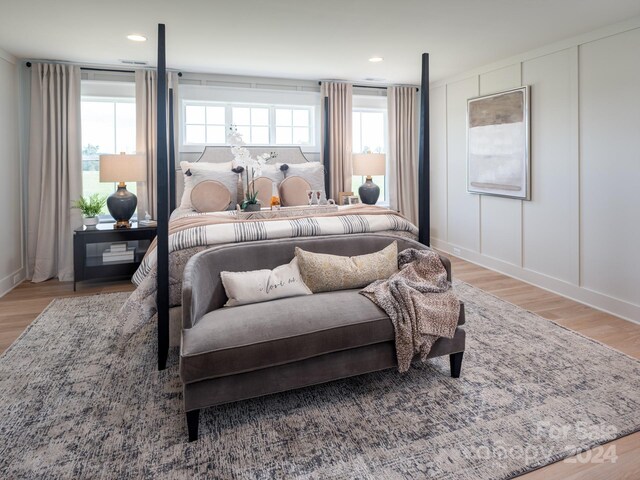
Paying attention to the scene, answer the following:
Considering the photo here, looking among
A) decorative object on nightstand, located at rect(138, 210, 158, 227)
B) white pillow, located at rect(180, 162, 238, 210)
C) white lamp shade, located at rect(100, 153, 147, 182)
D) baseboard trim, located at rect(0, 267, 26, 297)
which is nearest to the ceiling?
white lamp shade, located at rect(100, 153, 147, 182)

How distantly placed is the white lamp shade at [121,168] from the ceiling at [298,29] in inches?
40.2

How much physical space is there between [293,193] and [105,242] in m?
2.09

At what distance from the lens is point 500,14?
3156mm

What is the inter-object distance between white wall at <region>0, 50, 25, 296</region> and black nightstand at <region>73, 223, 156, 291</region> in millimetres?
627

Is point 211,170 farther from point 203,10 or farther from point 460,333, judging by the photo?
point 460,333

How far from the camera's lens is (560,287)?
4.00 m

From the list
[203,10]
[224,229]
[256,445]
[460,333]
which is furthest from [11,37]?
[460,333]

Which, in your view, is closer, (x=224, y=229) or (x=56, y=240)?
(x=224, y=229)

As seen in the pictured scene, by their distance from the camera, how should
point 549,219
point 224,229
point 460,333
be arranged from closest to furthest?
point 460,333, point 224,229, point 549,219

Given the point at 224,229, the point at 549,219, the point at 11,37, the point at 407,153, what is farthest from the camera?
the point at 407,153

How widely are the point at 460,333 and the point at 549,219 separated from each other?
2407mm

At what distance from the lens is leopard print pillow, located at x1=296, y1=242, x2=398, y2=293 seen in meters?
2.58

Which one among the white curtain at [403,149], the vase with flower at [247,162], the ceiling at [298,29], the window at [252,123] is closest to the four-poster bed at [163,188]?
the ceiling at [298,29]

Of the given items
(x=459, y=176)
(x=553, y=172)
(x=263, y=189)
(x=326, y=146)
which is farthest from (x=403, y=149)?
(x=263, y=189)
